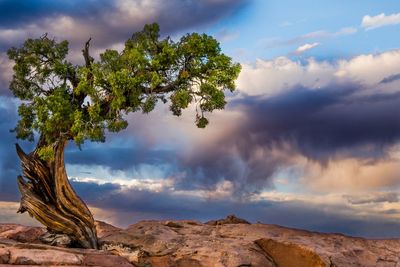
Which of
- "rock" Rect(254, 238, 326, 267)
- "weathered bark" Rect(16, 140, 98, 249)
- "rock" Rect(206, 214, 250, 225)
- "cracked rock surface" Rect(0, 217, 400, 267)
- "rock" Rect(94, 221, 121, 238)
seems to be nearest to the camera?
"cracked rock surface" Rect(0, 217, 400, 267)

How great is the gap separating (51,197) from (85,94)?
666 centimetres

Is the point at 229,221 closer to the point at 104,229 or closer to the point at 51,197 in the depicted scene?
the point at 104,229

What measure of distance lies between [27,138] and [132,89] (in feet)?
24.2

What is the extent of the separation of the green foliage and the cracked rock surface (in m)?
6.55

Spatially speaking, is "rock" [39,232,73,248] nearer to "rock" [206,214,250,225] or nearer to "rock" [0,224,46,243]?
"rock" [0,224,46,243]

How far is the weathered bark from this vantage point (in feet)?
106

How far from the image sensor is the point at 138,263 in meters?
30.2

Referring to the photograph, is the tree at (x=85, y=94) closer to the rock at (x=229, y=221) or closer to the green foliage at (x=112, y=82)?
the green foliage at (x=112, y=82)

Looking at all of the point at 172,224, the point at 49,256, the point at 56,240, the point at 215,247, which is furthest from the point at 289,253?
the point at 56,240

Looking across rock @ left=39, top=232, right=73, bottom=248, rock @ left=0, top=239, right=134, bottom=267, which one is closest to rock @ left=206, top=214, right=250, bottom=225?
rock @ left=39, top=232, right=73, bottom=248

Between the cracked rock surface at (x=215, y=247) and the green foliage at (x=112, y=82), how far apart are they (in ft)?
21.5

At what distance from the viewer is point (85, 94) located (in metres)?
31.1

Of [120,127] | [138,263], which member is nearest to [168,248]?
[138,263]

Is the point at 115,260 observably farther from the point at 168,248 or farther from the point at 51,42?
the point at 51,42
